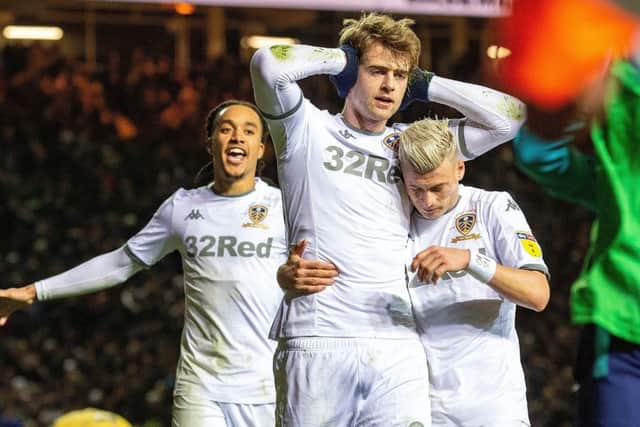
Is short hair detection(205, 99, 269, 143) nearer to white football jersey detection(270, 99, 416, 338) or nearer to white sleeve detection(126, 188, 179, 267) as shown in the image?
white sleeve detection(126, 188, 179, 267)

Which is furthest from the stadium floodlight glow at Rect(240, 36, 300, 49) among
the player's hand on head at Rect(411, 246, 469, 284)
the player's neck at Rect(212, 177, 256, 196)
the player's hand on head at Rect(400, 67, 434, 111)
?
the player's hand on head at Rect(411, 246, 469, 284)

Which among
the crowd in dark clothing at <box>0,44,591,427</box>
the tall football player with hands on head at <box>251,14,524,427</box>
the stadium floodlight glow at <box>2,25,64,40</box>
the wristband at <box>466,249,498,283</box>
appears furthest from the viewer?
the stadium floodlight glow at <box>2,25,64,40</box>

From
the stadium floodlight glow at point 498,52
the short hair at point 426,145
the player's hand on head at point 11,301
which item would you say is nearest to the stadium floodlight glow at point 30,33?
the player's hand on head at point 11,301

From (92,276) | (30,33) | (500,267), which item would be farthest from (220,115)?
(30,33)

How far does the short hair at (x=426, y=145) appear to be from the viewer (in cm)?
411

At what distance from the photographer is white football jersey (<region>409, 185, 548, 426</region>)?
4.17 metres

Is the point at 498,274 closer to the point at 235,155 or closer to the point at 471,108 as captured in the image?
the point at 471,108

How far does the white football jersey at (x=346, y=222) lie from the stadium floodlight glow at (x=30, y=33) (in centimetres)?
900

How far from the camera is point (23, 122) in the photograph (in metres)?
11.5

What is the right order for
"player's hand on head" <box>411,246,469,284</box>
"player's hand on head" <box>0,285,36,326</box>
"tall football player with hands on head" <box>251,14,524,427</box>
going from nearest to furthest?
"player's hand on head" <box>411,246,469,284</box> → "tall football player with hands on head" <box>251,14,524,427</box> → "player's hand on head" <box>0,285,36,326</box>

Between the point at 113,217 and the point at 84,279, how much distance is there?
6.01 m

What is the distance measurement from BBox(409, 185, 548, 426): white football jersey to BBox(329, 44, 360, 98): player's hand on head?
0.62m

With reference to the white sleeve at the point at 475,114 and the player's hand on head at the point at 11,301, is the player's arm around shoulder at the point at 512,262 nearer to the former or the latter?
the white sleeve at the point at 475,114

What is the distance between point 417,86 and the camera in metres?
4.47
